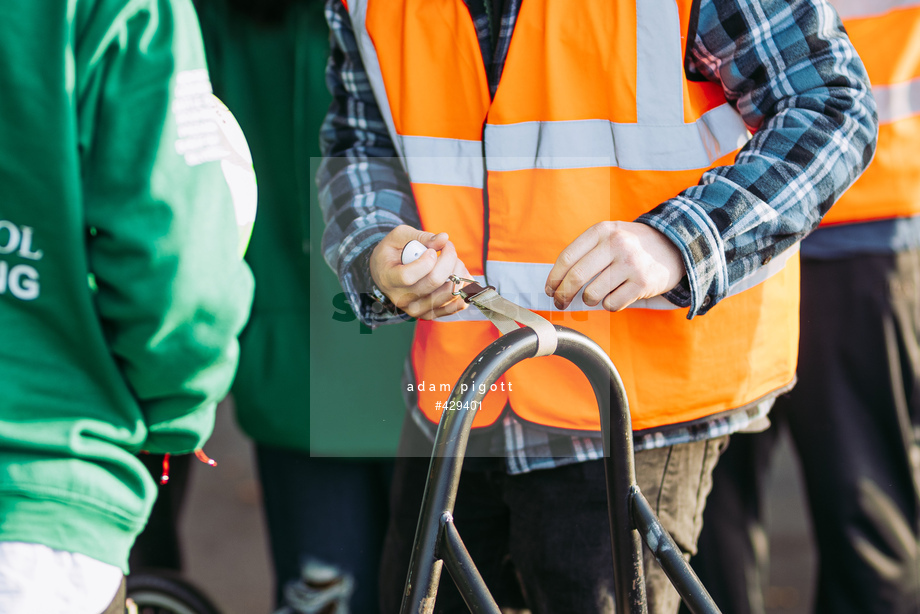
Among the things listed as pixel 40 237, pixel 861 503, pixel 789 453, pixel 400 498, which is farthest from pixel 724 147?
pixel 789 453

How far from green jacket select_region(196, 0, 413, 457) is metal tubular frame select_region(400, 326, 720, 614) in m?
0.49

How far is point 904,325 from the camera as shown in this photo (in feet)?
5.04

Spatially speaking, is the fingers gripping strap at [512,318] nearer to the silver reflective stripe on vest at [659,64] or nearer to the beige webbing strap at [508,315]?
the beige webbing strap at [508,315]

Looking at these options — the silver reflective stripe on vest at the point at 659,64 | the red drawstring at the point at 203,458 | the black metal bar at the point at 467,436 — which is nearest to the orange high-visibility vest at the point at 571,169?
the silver reflective stripe on vest at the point at 659,64

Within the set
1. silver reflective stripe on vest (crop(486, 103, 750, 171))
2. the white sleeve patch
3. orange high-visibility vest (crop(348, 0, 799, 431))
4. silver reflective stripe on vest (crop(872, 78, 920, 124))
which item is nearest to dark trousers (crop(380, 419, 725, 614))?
orange high-visibility vest (crop(348, 0, 799, 431))

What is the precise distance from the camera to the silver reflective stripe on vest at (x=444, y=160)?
105cm

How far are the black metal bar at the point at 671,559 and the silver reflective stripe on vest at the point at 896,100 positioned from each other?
0.96 m

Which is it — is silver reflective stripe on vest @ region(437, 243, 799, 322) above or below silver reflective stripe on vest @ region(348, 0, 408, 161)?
below

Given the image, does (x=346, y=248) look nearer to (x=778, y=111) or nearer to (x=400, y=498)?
(x=400, y=498)

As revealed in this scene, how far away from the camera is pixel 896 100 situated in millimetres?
1438

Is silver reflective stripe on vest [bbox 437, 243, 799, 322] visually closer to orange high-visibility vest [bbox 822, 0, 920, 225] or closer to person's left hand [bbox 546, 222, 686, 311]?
person's left hand [bbox 546, 222, 686, 311]

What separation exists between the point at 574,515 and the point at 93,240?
0.73 metres

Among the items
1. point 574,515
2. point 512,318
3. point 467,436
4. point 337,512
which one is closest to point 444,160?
point 512,318

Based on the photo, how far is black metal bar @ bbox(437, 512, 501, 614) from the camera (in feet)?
2.70
